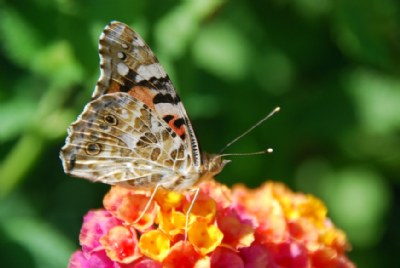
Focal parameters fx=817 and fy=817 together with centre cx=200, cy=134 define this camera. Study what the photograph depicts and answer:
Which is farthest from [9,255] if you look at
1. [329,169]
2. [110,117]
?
[329,169]

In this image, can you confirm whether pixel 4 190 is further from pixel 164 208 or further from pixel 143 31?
pixel 164 208

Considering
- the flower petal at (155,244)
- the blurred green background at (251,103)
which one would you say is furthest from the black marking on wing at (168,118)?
the blurred green background at (251,103)

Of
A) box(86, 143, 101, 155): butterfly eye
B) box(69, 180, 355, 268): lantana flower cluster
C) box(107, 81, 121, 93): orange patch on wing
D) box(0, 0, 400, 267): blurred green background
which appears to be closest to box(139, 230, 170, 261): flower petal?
box(69, 180, 355, 268): lantana flower cluster

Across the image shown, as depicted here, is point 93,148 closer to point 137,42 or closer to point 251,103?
point 137,42

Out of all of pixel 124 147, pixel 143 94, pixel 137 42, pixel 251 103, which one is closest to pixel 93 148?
pixel 124 147

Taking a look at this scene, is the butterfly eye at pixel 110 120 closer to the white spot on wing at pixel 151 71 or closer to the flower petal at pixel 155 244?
the white spot on wing at pixel 151 71

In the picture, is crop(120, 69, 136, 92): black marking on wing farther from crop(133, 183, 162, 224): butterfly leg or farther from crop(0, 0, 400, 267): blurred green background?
crop(0, 0, 400, 267): blurred green background
